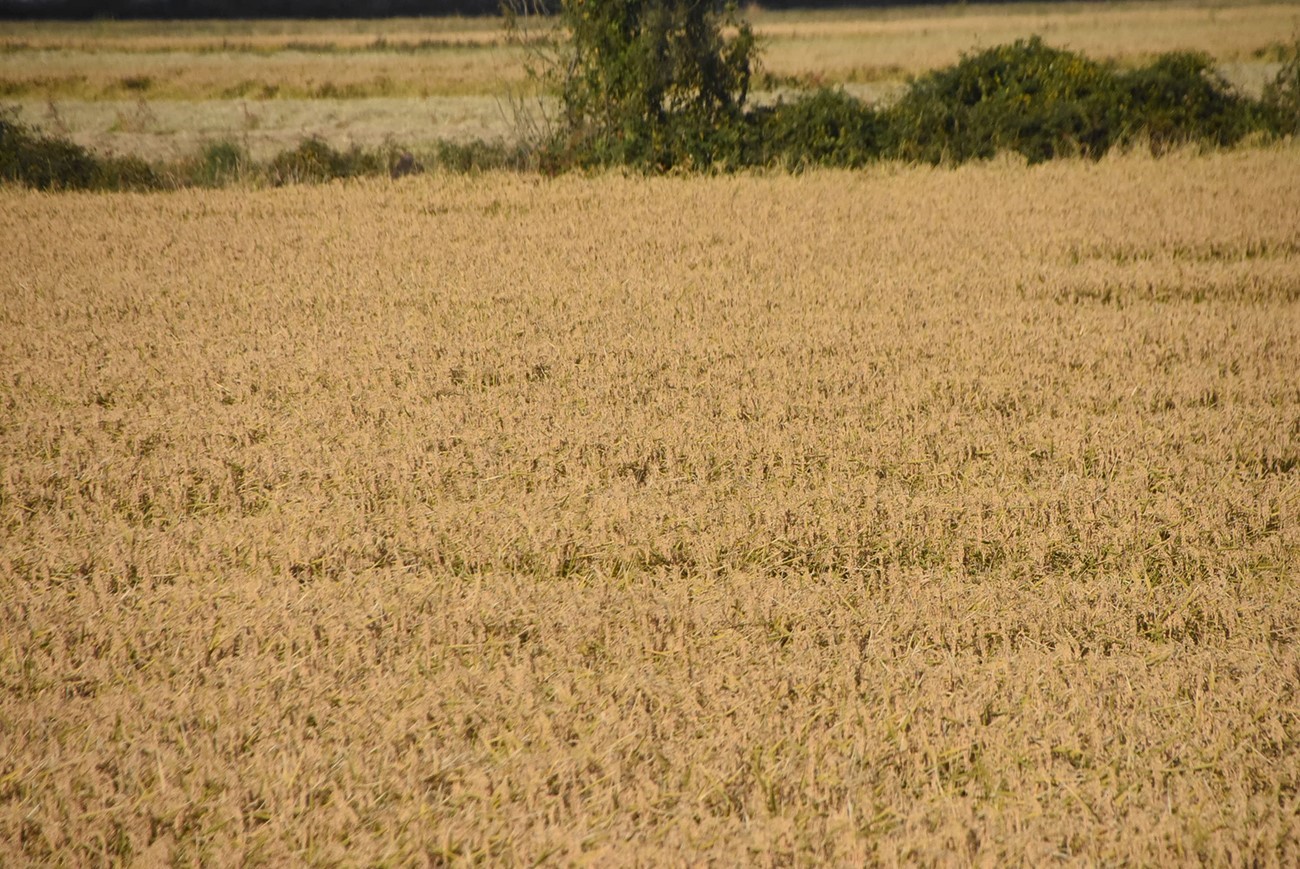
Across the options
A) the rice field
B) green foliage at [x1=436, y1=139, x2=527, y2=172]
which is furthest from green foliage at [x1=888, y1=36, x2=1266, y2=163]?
the rice field

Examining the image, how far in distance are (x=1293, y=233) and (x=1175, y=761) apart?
9.76 meters

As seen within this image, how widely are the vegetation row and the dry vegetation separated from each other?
7338mm

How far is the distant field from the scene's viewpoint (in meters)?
27.5

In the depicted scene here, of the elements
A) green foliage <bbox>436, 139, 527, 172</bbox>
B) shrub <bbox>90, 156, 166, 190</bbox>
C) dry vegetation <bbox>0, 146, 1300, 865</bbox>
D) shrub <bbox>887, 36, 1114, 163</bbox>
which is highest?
shrub <bbox>887, 36, 1114, 163</bbox>

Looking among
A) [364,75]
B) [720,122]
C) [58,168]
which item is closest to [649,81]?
[720,122]

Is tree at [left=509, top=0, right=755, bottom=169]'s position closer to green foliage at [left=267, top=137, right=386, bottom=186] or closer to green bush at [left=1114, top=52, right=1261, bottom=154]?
green foliage at [left=267, top=137, right=386, bottom=186]

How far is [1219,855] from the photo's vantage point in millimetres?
2490

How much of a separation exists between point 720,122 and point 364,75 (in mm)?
31893

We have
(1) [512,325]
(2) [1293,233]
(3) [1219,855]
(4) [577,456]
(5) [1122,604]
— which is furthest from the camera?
(2) [1293,233]

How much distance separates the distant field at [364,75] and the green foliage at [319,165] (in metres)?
2.29

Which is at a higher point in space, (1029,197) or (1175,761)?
(1029,197)

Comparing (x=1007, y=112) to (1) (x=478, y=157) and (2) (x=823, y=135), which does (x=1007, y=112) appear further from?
(1) (x=478, y=157)

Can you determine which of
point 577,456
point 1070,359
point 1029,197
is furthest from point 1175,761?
point 1029,197

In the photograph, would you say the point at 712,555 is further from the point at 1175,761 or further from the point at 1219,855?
the point at 1219,855
